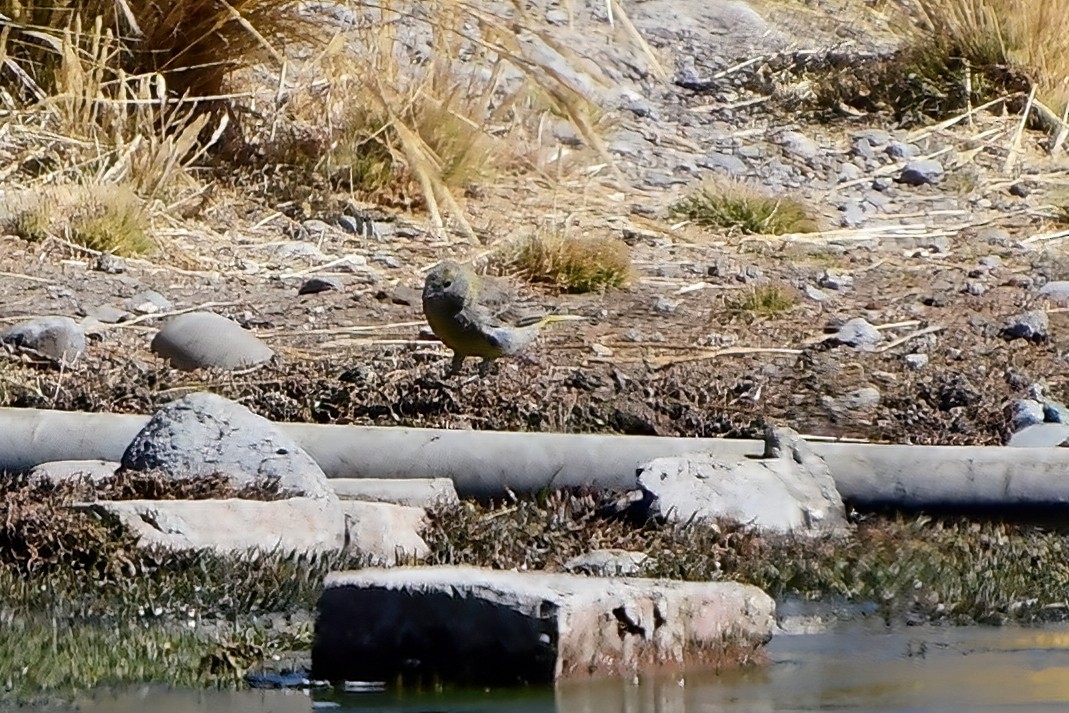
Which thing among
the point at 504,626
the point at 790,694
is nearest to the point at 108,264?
the point at 504,626

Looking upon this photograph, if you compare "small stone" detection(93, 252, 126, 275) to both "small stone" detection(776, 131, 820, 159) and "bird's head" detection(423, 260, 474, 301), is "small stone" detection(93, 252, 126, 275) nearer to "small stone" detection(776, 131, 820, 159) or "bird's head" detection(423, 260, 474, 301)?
"bird's head" detection(423, 260, 474, 301)

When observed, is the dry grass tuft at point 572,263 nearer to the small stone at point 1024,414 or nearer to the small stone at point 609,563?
the small stone at point 1024,414

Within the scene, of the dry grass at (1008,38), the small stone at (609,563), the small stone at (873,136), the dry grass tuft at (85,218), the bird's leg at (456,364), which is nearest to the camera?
the small stone at (609,563)

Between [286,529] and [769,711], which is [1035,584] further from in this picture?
[286,529]

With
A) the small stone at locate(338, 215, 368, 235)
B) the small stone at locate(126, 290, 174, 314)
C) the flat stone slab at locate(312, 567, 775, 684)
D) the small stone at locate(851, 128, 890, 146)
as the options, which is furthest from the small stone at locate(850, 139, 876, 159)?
the flat stone slab at locate(312, 567, 775, 684)

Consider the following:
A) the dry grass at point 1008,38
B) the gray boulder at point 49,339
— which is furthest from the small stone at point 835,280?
the dry grass at point 1008,38

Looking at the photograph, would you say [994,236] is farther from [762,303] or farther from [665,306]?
[665,306]

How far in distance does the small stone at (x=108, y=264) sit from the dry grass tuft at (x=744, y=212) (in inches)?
128

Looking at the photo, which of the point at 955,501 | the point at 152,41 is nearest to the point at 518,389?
the point at 955,501

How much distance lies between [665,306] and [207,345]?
2.33 m

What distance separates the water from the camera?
3895 millimetres

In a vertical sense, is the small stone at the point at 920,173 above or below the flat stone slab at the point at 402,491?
below

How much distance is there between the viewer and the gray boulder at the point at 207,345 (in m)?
7.71

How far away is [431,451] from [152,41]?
5.16m
